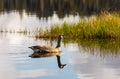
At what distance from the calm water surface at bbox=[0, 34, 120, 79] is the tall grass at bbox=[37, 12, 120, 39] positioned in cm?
292

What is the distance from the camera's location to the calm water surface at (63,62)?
65.7 feet

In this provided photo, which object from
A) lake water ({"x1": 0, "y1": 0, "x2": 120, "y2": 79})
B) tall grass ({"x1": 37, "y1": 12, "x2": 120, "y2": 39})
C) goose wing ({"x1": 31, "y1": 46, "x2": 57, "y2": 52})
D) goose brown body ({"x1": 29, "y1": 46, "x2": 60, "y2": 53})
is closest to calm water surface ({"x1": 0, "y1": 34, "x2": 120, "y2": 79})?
lake water ({"x1": 0, "y1": 0, "x2": 120, "y2": 79})

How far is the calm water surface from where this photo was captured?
2002 centimetres

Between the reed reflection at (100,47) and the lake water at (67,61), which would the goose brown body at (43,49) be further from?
the reed reflection at (100,47)

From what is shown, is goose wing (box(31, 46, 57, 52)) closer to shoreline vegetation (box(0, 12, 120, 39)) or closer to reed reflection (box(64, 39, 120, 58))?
reed reflection (box(64, 39, 120, 58))

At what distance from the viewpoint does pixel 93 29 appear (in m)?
32.9

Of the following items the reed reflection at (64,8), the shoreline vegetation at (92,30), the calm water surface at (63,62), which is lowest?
the calm water surface at (63,62)

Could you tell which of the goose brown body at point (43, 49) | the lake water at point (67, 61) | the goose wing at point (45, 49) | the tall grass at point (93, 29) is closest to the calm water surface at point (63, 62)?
the lake water at point (67, 61)

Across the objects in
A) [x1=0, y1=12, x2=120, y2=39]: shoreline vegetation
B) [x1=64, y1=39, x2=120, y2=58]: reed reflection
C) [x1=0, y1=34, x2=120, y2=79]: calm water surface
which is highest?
[x1=0, y1=12, x2=120, y2=39]: shoreline vegetation

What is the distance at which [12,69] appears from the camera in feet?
70.2

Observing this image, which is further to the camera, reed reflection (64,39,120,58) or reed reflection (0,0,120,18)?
reed reflection (0,0,120,18)

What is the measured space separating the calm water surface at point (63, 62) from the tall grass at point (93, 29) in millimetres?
2918

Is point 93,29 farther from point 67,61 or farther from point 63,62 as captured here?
point 63,62

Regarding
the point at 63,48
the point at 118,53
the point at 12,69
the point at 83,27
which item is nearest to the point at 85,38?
the point at 83,27
